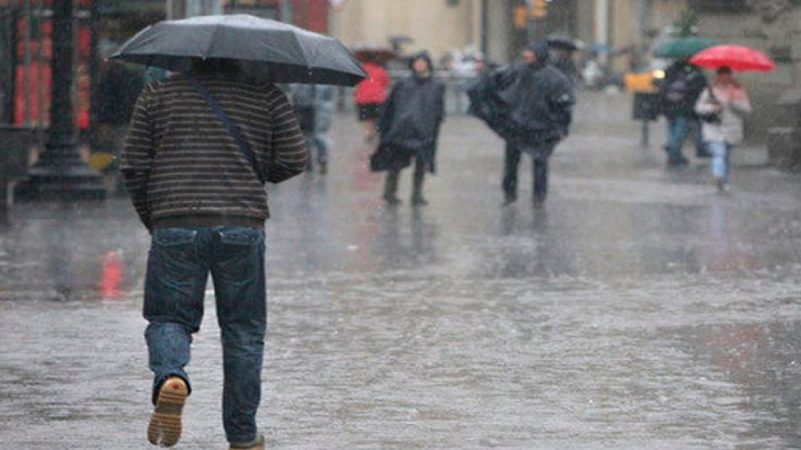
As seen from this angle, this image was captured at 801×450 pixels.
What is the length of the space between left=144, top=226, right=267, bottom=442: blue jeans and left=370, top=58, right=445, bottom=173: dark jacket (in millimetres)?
14633

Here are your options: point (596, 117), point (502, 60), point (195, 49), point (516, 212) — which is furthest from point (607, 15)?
point (195, 49)

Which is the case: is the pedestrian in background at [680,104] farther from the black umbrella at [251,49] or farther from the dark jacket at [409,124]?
the black umbrella at [251,49]

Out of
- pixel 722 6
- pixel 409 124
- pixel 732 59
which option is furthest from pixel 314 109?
pixel 722 6

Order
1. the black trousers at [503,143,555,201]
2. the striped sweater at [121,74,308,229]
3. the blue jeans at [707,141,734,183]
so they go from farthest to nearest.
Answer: the blue jeans at [707,141,734,183] → the black trousers at [503,143,555,201] → the striped sweater at [121,74,308,229]

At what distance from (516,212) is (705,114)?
4.74m

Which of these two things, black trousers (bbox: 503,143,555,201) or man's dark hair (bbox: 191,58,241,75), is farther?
black trousers (bbox: 503,143,555,201)

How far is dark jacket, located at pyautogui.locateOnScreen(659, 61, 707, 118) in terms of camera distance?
30.9 meters

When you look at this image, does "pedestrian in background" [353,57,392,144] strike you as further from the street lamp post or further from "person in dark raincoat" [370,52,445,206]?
the street lamp post

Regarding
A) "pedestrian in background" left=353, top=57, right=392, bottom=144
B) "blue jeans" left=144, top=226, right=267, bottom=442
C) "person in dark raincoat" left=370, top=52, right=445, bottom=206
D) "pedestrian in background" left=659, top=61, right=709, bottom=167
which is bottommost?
"pedestrian in background" left=353, top=57, right=392, bottom=144

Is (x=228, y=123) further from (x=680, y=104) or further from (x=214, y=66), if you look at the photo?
(x=680, y=104)

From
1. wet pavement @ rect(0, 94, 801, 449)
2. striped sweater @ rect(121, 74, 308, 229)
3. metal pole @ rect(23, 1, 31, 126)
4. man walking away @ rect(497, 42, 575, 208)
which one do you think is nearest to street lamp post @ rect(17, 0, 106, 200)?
wet pavement @ rect(0, 94, 801, 449)

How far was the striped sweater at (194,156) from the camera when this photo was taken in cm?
848

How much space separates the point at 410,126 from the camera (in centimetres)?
2342

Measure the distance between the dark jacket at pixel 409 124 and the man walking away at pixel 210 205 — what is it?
14597mm
